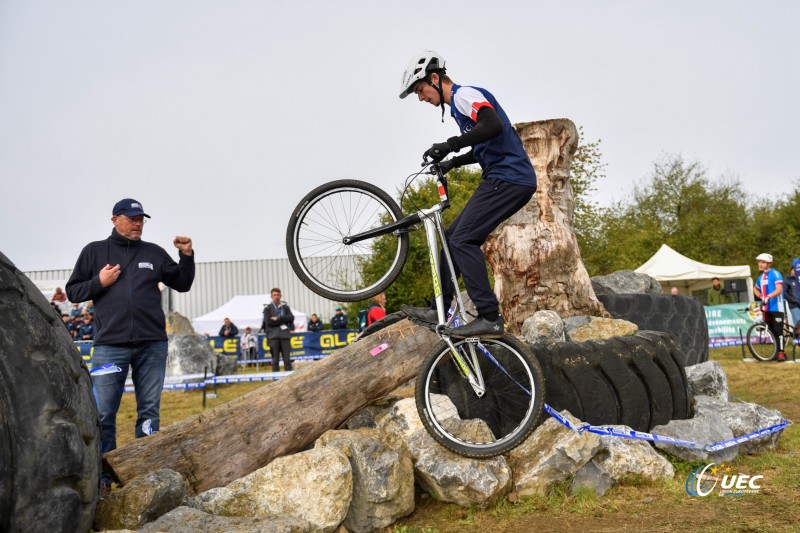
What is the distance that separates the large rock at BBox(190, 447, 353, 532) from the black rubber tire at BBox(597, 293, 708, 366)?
5.04m

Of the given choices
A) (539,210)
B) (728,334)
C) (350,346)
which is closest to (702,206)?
(728,334)

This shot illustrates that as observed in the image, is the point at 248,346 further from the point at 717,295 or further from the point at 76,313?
the point at 717,295

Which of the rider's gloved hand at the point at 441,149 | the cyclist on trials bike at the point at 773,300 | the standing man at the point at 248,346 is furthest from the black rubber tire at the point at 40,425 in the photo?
the standing man at the point at 248,346

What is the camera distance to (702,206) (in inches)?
1636

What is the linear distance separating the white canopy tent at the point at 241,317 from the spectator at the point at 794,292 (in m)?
15.8

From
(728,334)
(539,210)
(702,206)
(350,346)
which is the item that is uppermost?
(702,206)

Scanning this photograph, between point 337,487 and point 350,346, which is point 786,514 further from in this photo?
point 350,346

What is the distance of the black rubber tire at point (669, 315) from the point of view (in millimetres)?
8633

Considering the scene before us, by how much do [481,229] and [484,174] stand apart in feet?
1.34

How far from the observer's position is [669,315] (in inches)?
355

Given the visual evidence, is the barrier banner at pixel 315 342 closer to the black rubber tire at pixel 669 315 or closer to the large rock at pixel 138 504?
the black rubber tire at pixel 669 315

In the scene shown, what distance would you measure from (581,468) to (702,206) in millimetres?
40456

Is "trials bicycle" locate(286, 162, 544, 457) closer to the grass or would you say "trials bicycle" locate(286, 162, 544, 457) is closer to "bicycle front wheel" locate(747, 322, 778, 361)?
the grass

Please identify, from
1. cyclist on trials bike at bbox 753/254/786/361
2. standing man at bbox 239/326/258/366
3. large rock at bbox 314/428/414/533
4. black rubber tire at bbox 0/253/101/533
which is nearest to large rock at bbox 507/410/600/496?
large rock at bbox 314/428/414/533
